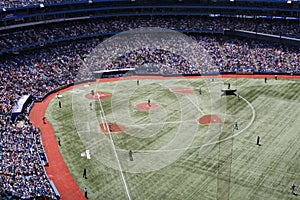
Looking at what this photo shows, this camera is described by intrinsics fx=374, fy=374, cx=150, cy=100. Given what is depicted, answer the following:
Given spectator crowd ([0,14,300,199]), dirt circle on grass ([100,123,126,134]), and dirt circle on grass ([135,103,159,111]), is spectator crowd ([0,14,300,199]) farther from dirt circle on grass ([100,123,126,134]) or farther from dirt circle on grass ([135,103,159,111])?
dirt circle on grass ([135,103,159,111])

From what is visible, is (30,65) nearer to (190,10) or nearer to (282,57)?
(190,10)

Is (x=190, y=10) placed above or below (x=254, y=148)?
above

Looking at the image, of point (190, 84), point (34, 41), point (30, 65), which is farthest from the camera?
point (34, 41)

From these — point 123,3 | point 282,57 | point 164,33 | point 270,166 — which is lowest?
point 270,166

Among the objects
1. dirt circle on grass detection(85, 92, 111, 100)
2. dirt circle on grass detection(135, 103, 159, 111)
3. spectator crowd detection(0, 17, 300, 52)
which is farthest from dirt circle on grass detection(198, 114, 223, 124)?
spectator crowd detection(0, 17, 300, 52)

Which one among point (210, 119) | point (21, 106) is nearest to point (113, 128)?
point (210, 119)

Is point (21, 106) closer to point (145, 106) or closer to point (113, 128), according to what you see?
point (113, 128)

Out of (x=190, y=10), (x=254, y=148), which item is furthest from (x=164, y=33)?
(x=254, y=148)
